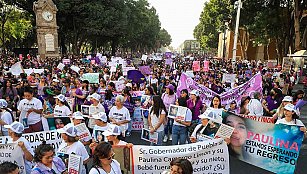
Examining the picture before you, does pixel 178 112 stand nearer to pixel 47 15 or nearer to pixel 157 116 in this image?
pixel 157 116

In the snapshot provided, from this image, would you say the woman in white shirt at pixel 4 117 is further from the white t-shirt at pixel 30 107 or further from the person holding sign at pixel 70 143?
the person holding sign at pixel 70 143

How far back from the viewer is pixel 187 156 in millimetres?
4598

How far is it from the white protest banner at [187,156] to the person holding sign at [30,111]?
9.92 ft

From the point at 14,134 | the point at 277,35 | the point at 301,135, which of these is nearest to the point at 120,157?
the point at 14,134

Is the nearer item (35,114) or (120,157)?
(120,157)

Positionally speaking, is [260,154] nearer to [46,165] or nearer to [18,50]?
[46,165]

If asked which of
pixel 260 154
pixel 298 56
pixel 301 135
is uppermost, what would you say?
pixel 298 56

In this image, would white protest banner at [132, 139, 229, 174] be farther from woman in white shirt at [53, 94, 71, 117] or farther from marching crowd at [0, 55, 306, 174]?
woman in white shirt at [53, 94, 71, 117]

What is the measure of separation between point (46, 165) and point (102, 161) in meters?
0.75

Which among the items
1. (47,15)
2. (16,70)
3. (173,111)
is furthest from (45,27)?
(173,111)

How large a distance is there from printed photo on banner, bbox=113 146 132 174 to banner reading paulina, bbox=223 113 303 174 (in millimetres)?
2136

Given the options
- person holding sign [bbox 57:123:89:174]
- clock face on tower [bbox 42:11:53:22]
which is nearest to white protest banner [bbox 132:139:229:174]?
person holding sign [bbox 57:123:89:174]

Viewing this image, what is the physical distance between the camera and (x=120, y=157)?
4375 mm

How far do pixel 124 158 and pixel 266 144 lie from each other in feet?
8.94
